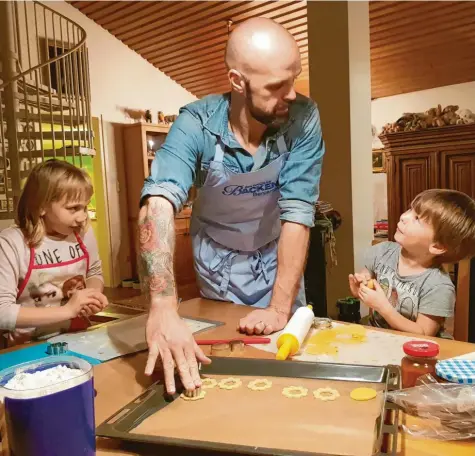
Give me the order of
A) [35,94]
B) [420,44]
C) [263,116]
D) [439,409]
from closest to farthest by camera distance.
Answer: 1. [439,409]
2. [263,116]
3. [35,94]
4. [420,44]

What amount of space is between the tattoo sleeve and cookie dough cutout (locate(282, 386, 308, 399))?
29cm

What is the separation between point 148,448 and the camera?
0.63 metres

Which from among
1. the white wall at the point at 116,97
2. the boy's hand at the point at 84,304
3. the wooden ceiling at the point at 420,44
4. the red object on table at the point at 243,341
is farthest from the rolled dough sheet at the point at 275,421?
the white wall at the point at 116,97

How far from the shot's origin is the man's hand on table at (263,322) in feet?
3.50

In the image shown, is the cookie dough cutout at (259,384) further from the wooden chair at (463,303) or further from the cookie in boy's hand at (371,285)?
the wooden chair at (463,303)

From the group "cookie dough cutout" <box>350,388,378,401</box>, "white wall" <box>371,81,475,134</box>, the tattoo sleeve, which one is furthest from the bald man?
"white wall" <box>371,81,475,134</box>

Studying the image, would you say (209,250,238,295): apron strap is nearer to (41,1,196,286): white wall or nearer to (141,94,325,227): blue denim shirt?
(141,94,325,227): blue denim shirt

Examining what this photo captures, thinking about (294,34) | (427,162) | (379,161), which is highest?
(294,34)

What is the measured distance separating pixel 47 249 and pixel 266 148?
65 centimetres

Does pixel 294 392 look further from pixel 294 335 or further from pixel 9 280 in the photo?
pixel 9 280

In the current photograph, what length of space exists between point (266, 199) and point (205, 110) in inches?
10.6

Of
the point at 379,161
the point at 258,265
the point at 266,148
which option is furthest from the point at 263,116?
the point at 379,161

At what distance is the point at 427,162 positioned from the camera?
423 centimetres

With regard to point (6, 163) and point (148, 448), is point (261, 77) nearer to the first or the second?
point (148, 448)
